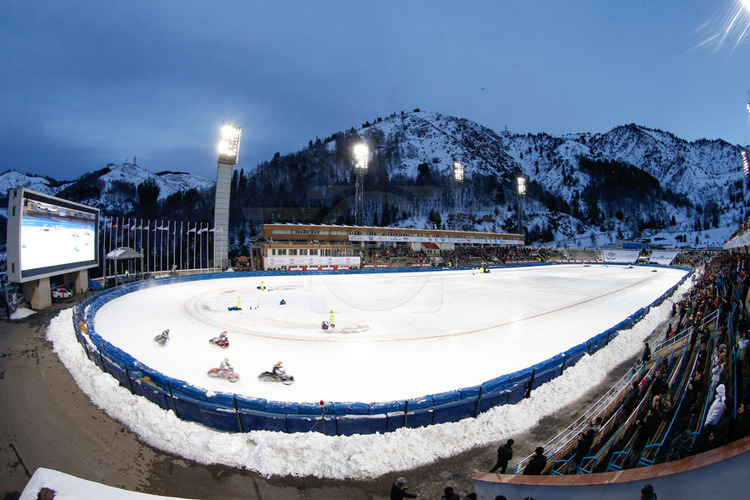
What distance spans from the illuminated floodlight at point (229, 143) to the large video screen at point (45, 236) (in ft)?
67.4

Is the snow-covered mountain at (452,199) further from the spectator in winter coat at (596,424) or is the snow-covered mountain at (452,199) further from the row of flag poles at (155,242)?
the spectator in winter coat at (596,424)

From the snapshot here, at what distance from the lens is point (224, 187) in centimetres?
4709

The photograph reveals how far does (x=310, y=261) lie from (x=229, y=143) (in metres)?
19.9

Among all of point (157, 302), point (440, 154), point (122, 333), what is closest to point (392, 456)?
point (122, 333)

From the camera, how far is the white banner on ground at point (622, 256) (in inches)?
2894

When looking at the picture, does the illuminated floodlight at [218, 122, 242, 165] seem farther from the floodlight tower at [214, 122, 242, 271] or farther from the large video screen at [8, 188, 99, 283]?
the large video screen at [8, 188, 99, 283]

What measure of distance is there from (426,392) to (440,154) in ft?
633

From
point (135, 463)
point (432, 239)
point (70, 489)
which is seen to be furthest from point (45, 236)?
point (432, 239)

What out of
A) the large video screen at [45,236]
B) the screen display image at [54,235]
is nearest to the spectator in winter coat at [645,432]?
the large video screen at [45,236]

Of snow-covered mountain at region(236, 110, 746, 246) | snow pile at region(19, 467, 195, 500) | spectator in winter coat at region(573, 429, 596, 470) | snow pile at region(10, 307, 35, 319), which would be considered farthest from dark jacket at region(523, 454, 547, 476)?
snow-covered mountain at region(236, 110, 746, 246)

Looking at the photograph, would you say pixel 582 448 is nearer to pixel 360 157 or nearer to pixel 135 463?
pixel 135 463

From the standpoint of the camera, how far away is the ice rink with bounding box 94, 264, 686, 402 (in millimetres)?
11216

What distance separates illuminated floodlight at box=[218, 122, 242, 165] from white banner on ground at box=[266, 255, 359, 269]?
14.9m

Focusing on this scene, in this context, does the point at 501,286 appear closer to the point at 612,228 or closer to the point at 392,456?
the point at 392,456
